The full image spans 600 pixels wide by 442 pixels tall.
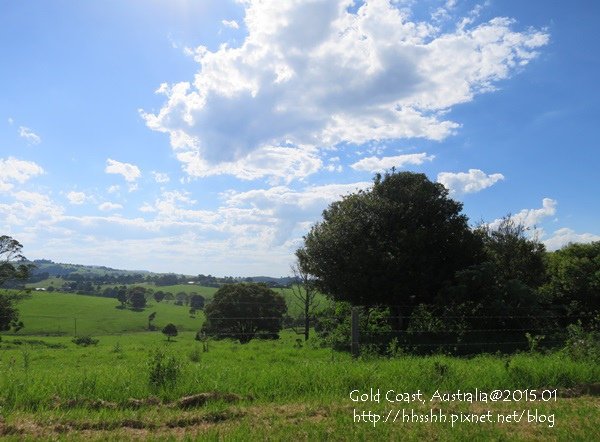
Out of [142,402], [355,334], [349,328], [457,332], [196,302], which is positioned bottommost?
[196,302]

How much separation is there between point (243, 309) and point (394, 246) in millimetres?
25239

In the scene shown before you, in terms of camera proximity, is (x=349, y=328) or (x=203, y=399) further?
(x=349, y=328)

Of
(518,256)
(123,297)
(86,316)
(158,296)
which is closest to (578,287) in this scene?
(518,256)

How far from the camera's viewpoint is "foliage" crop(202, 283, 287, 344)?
40.2 m

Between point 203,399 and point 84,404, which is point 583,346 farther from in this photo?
point 84,404

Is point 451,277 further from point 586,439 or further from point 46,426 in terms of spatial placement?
point 46,426

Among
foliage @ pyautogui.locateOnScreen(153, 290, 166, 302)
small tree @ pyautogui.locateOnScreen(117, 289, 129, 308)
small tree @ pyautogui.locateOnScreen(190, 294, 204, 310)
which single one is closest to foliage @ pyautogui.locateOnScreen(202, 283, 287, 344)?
small tree @ pyautogui.locateOnScreen(190, 294, 204, 310)

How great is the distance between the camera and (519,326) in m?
18.1

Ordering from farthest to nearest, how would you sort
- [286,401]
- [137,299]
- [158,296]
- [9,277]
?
[158,296] < [137,299] < [9,277] < [286,401]

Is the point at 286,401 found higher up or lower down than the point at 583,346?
lower down

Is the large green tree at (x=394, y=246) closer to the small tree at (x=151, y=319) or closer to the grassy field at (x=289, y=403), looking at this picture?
the grassy field at (x=289, y=403)

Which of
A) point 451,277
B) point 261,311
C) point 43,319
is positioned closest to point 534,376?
point 451,277

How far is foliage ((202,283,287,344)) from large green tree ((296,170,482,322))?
19.0m

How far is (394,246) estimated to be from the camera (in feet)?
68.1
